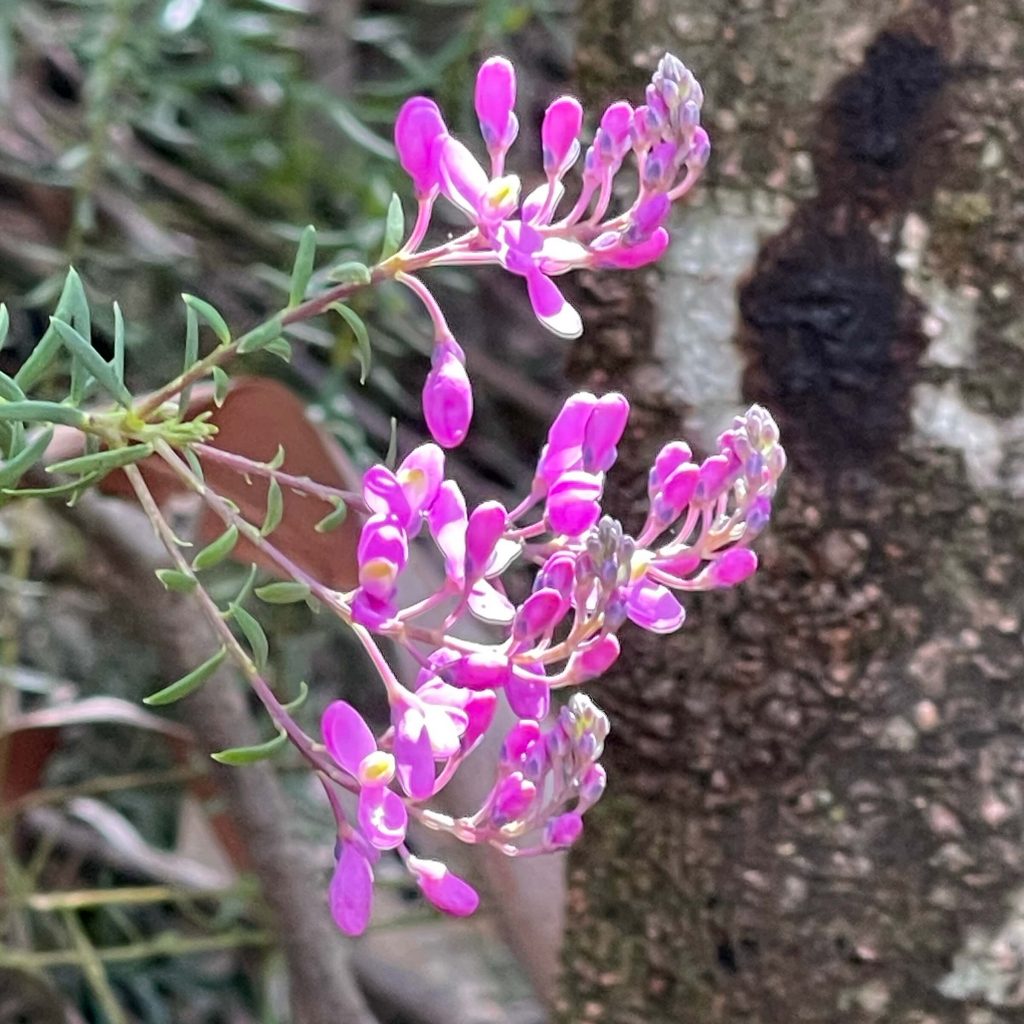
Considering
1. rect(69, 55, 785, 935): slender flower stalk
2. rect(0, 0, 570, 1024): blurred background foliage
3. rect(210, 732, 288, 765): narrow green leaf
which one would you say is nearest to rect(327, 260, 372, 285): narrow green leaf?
rect(69, 55, 785, 935): slender flower stalk

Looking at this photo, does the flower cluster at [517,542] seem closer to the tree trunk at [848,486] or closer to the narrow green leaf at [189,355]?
the narrow green leaf at [189,355]

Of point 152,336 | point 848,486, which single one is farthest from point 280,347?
point 152,336

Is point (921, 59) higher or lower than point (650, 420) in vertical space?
higher

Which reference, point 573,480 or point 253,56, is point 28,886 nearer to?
point 253,56

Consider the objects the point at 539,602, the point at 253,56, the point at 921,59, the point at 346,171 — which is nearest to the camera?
the point at 539,602

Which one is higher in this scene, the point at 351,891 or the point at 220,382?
the point at 220,382

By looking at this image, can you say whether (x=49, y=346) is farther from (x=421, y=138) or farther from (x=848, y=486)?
(x=848, y=486)

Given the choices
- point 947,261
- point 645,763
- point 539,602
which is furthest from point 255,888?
point 539,602
